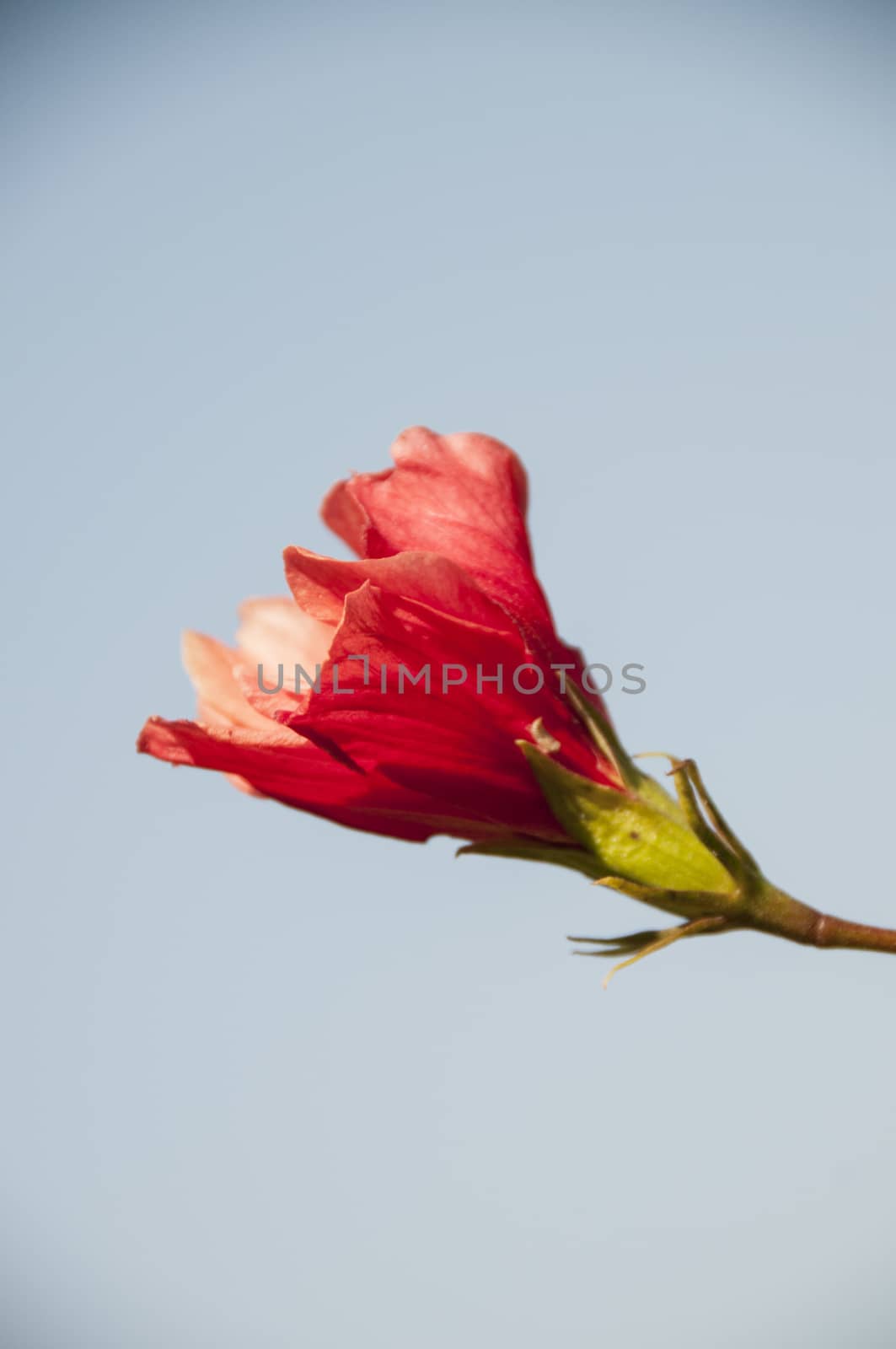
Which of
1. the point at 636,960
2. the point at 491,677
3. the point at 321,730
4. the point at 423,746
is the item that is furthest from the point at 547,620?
the point at 636,960

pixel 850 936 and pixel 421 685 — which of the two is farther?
pixel 421 685

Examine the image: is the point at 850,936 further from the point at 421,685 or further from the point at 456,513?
the point at 456,513

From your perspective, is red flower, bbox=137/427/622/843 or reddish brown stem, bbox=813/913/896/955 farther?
red flower, bbox=137/427/622/843

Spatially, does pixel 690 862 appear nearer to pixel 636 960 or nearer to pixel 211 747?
pixel 636 960

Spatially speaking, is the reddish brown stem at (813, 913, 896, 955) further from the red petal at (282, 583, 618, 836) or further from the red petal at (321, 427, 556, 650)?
the red petal at (321, 427, 556, 650)

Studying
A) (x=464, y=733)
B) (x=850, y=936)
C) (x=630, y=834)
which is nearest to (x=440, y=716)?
(x=464, y=733)

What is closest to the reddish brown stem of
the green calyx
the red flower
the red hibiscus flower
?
the red hibiscus flower

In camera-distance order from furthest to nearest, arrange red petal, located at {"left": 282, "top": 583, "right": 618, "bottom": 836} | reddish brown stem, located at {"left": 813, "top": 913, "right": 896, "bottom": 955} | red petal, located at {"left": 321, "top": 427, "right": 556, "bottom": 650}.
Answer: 1. red petal, located at {"left": 321, "top": 427, "right": 556, "bottom": 650}
2. red petal, located at {"left": 282, "top": 583, "right": 618, "bottom": 836}
3. reddish brown stem, located at {"left": 813, "top": 913, "right": 896, "bottom": 955}

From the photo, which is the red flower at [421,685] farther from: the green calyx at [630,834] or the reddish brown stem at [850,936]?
the reddish brown stem at [850,936]

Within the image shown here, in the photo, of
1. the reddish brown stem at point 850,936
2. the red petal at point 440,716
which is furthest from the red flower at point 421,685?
the reddish brown stem at point 850,936

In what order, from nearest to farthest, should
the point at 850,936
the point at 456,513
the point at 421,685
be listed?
the point at 850,936
the point at 421,685
the point at 456,513
